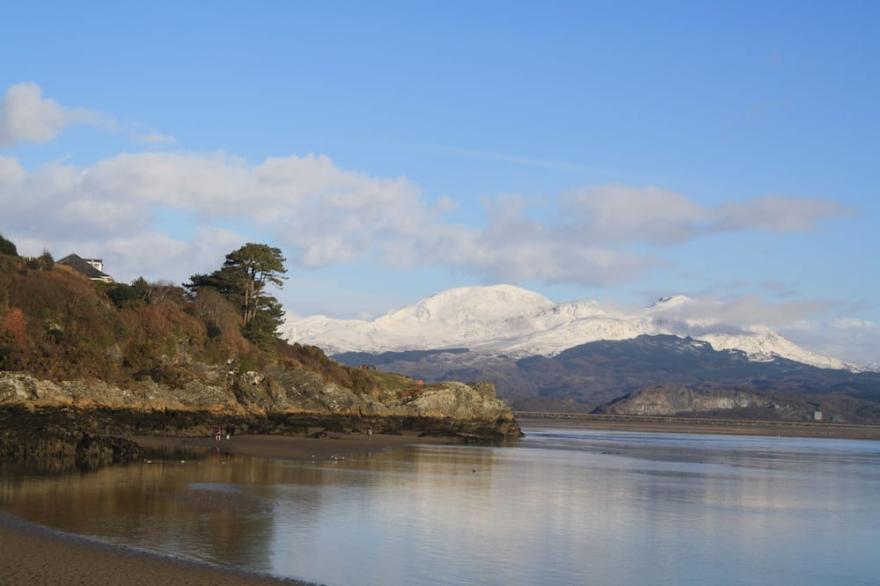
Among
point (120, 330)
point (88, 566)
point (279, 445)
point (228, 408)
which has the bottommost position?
point (88, 566)

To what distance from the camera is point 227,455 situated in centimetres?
4225

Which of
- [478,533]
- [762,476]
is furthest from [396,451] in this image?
[478,533]

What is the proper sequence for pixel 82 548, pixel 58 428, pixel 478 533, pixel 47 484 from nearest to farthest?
pixel 82 548 < pixel 478 533 < pixel 47 484 < pixel 58 428

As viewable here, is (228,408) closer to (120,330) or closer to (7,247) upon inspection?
(120,330)

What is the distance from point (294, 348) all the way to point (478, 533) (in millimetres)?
60895

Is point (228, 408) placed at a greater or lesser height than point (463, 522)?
greater

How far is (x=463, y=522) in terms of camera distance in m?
26.2

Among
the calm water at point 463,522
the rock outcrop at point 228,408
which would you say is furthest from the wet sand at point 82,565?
the rock outcrop at point 228,408

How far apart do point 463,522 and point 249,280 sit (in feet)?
194

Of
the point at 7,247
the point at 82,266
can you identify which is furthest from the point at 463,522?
the point at 82,266

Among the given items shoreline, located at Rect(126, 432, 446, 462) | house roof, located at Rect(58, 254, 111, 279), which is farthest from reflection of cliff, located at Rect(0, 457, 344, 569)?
house roof, located at Rect(58, 254, 111, 279)

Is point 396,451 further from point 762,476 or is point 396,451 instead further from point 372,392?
point 372,392

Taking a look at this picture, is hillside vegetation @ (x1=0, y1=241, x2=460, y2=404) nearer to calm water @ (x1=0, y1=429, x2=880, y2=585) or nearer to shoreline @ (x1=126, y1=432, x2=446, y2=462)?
shoreline @ (x1=126, y1=432, x2=446, y2=462)

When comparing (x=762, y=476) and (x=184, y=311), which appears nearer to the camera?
(x=762, y=476)
